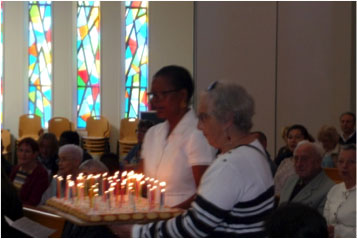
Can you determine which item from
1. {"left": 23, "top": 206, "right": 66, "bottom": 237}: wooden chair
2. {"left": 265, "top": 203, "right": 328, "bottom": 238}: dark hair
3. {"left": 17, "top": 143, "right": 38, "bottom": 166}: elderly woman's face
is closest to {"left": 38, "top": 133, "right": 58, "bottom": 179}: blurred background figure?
{"left": 17, "top": 143, "right": 38, "bottom": 166}: elderly woman's face

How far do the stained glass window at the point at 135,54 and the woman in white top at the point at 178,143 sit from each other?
10243mm

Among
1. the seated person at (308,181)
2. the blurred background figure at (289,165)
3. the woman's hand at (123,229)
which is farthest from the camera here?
the blurred background figure at (289,165)

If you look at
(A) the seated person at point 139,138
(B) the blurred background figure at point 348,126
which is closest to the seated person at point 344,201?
(A) the seated person at point 139,138

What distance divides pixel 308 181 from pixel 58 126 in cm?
840

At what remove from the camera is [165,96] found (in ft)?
9.18

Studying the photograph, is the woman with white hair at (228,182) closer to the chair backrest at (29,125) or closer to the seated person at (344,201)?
the seated person at (344,201)

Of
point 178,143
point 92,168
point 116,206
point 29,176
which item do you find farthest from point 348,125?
point 116,206

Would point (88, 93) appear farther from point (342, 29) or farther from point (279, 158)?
point (279, 158)

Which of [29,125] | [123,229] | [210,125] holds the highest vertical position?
[210,125]

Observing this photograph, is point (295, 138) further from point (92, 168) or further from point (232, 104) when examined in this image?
point (232, 104)

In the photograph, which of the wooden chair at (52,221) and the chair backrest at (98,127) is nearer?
the wooden chair at (52,221)

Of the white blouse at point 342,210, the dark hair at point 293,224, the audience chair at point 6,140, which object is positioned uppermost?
the dark hair at point 293,224

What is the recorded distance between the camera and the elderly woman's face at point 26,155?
5047 mm

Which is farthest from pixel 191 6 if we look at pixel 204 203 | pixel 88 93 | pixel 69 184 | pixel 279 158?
pixel 204 203
